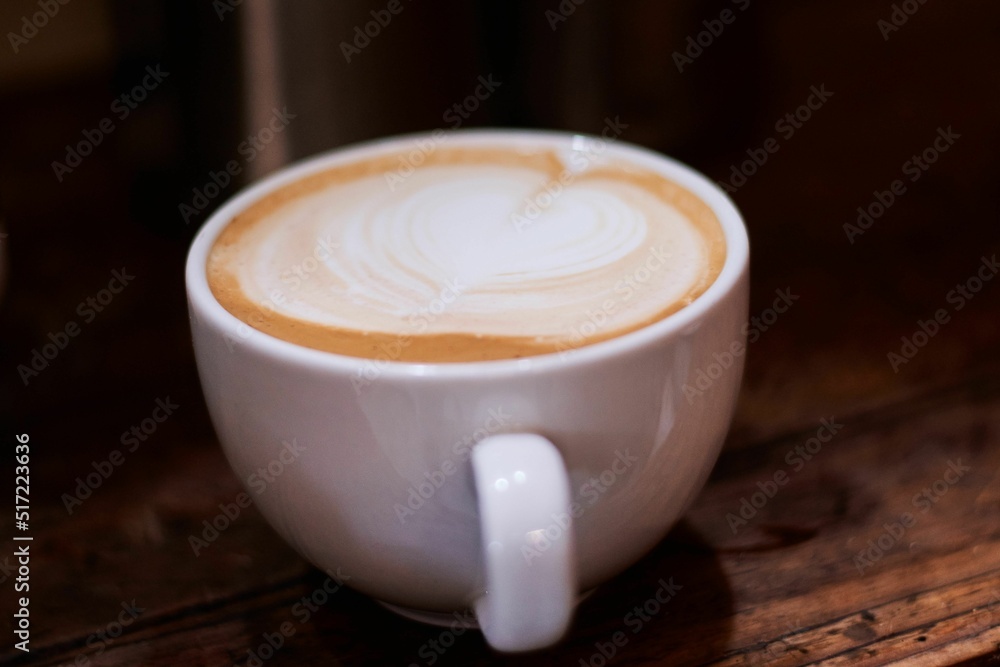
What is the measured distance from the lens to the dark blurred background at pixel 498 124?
722 mm

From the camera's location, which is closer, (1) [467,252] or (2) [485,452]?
(2) [485,452]

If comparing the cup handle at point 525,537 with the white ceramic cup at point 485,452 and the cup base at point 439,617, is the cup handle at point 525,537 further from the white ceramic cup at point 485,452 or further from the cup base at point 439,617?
the cup base at point 439,617

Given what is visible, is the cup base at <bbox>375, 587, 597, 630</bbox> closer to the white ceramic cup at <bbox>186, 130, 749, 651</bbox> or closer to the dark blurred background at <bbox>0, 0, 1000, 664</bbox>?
the white ceramic cup at <bbox>186, 130, 749, 651</bbox>

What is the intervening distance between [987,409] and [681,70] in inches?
16.2

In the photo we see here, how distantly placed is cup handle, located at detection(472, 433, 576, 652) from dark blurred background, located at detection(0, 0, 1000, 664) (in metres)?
0.30

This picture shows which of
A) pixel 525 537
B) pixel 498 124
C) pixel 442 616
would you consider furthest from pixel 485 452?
pixel 498 124

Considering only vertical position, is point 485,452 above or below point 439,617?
above

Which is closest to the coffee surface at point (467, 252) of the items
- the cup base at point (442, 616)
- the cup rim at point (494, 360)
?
the cup rim at point (494, 360)

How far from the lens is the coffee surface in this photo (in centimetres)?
47

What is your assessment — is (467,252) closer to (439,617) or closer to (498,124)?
(439,617)

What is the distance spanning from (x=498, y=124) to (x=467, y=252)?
37cm

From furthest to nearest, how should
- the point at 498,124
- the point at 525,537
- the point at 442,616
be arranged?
the point at 498,124
the point at 442,616
the point at 525,537

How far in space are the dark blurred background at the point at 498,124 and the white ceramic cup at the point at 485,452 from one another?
20cm

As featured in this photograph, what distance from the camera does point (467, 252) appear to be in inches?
21.6
